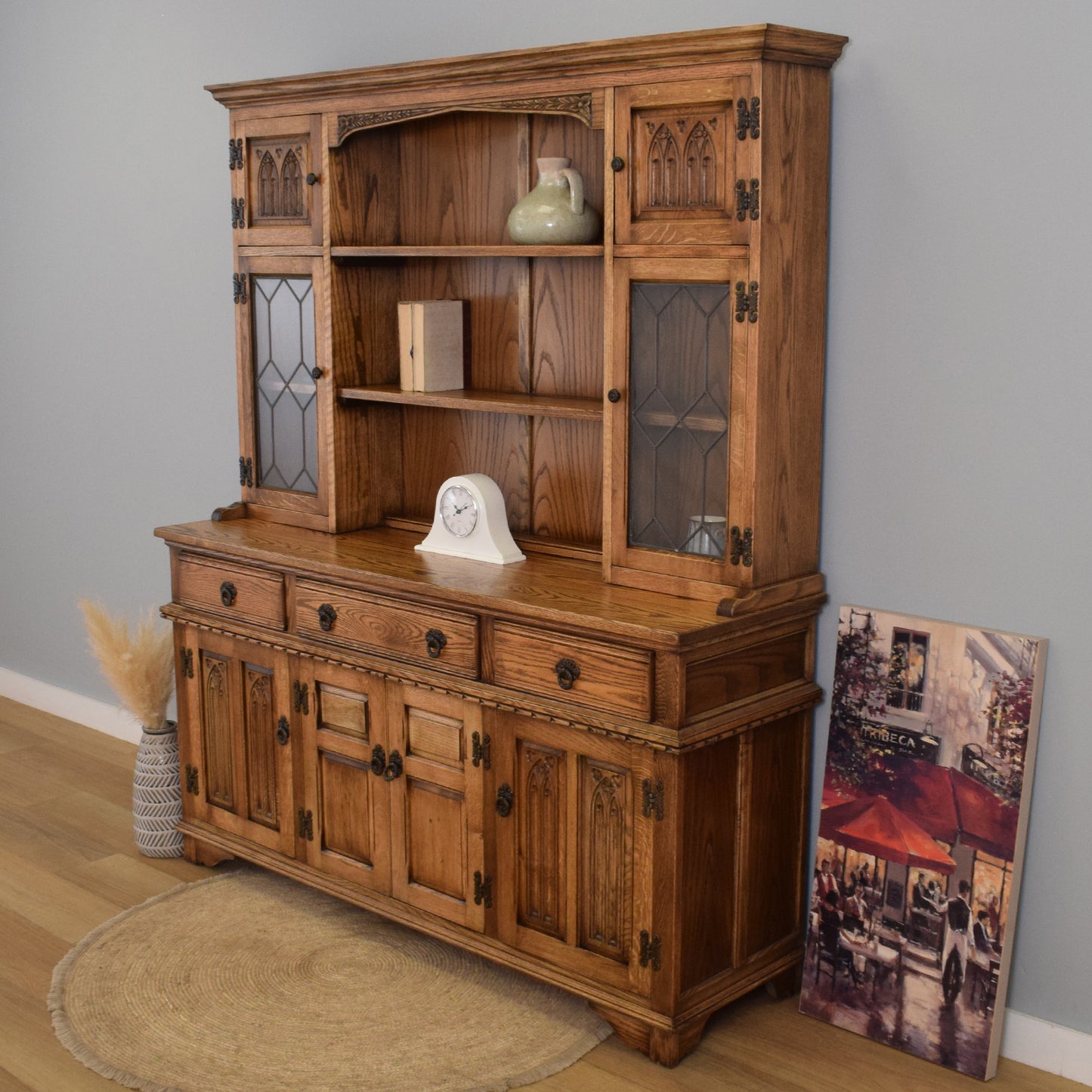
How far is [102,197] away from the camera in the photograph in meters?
4.43

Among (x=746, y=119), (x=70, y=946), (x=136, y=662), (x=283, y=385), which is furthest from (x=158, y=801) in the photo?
(x=746, y=119)

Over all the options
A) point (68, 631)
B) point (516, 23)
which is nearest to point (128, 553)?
point (68, 631)

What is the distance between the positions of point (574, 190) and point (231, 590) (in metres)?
1.28

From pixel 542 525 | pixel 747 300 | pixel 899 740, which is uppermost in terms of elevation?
pixel 747 300

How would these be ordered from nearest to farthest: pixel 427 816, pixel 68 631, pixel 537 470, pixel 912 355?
pixel 912 355 → pixel 427 816 → pixel 537 470 → pixel 68 631

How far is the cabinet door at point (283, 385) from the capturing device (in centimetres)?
346

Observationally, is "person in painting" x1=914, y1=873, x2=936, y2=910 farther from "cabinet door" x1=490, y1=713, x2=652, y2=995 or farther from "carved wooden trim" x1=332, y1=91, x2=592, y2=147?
"carved wooden trim" x1=332, y1=91, x2=592, y2=147

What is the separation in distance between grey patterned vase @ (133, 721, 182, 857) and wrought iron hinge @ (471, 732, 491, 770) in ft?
3.79

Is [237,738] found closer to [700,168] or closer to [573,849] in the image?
[573,849]

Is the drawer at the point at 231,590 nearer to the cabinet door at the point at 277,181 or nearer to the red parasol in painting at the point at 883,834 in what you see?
the cabinet door at the point at 277,181

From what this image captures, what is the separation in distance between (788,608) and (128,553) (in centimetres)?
257

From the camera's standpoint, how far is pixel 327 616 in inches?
126

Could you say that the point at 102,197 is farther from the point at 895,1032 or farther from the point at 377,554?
the point at 895,1032

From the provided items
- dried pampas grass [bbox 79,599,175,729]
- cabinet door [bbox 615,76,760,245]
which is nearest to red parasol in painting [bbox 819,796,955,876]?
cabinet door [bbox 615,76,760,245]
